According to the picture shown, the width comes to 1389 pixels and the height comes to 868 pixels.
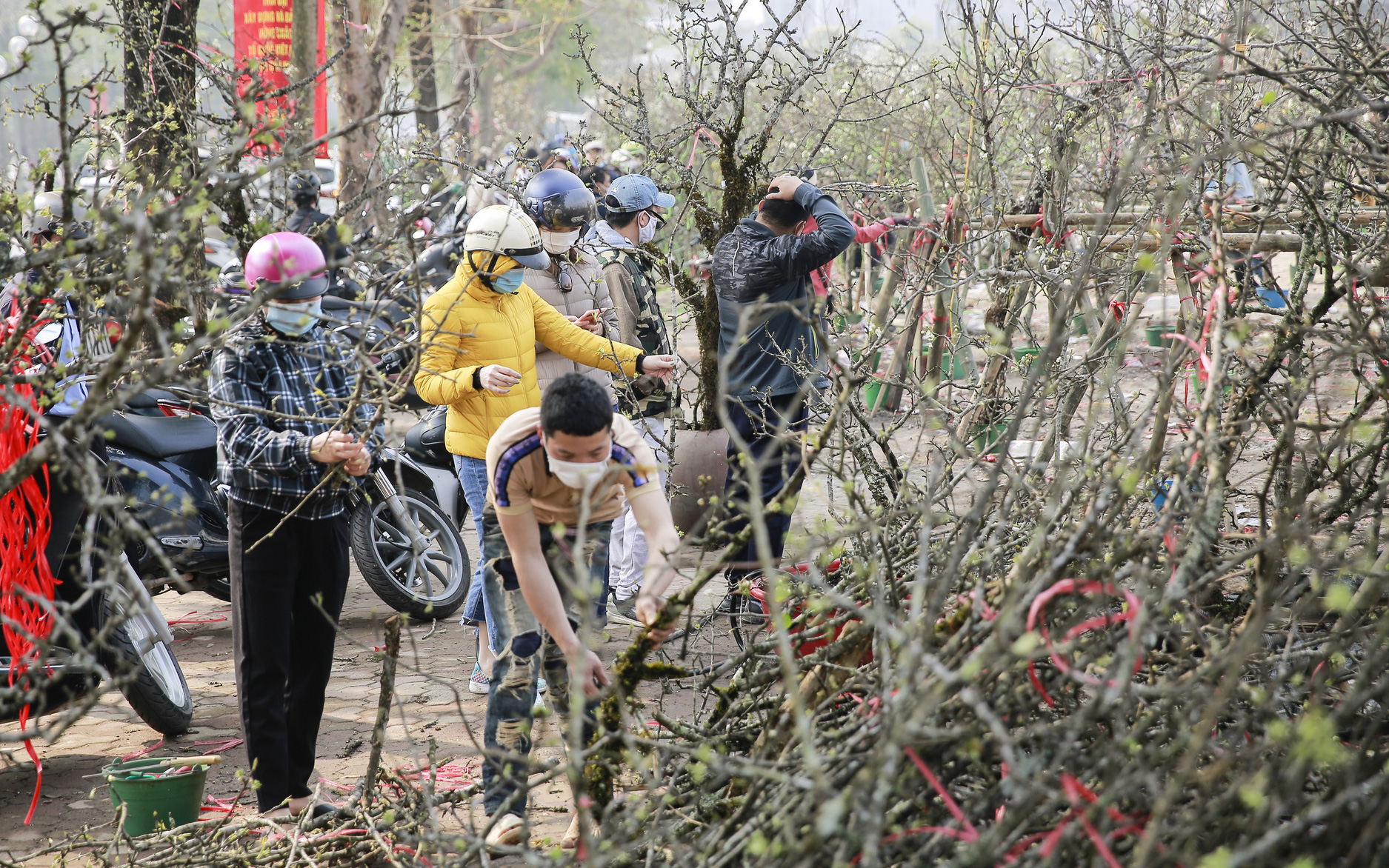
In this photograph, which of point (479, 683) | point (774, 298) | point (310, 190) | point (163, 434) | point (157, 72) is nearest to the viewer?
point (479, 683)

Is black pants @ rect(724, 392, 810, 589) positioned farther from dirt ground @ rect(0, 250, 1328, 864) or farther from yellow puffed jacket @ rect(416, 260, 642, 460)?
yellow puffed jacket @ rect(416, 260, 642, 460)

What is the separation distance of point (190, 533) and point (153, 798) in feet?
6.11

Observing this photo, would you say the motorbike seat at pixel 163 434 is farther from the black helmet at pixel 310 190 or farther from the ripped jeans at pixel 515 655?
the black helmet at pixel 310 190

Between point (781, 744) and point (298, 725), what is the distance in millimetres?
1722

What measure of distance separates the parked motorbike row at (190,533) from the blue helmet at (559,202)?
0.42m

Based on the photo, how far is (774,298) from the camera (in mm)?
4965

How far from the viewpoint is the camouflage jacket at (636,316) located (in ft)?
18.2

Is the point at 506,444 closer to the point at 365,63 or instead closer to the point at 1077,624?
the point at 1077,624

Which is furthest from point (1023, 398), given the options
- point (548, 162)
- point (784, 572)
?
point (548, 162)

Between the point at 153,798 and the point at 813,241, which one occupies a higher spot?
the point at 813,241

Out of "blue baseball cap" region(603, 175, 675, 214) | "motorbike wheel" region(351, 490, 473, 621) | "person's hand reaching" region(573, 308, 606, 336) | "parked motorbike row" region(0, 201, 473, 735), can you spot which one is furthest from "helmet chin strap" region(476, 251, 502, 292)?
"blue baseball cap" region(603, 175, 675, 214)

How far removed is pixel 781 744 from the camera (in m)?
2.68

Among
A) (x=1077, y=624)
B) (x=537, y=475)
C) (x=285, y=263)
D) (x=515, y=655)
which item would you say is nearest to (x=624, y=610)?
(x=515, y=655)

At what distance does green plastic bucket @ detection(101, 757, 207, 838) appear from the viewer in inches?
134
